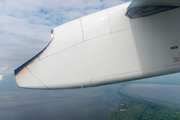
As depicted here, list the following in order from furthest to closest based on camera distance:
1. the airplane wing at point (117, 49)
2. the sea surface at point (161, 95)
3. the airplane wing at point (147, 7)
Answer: the sea surface at point (161, 95), the airplane wing at point (117, 49), the airplane wing at point (147, 7)

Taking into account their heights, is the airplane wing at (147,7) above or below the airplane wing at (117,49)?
above

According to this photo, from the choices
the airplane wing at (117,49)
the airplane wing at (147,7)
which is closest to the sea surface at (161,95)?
the airplane wing at (117,49)

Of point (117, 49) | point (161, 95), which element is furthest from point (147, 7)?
point (161, 95)

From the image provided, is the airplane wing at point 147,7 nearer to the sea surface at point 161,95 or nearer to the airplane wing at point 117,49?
the airplane wing at point 117,49

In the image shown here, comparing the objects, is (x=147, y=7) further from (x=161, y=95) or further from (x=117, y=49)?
(x=161, y=95)

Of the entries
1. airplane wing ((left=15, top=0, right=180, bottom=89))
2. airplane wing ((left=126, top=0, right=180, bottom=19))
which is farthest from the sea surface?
airplane wing ((left=126, top=0, right=180, bottom=19))

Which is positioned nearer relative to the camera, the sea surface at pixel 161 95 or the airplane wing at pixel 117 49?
the airplane wing at pixel 117 49

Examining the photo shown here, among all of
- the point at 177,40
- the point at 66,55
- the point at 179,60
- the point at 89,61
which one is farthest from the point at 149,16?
the point at 66,55
